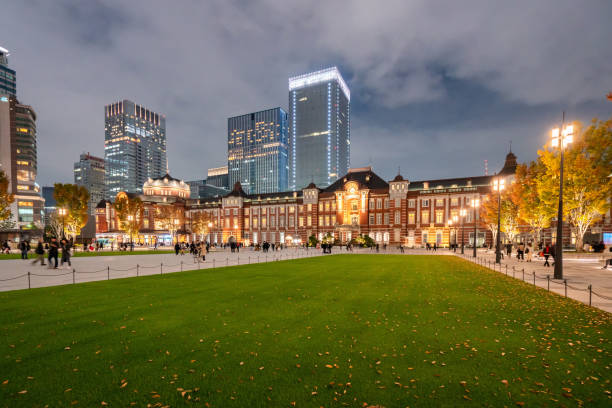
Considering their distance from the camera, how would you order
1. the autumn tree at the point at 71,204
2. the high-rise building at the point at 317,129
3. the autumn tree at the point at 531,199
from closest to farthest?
the autumn tree at the point at 531,199 < the autumn tree at the point at 71,204 < the high-rise building at the point at 317,129

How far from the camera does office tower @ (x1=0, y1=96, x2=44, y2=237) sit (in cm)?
8550

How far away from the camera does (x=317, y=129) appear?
6594 inches

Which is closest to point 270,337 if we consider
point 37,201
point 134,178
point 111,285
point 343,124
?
point 111,285

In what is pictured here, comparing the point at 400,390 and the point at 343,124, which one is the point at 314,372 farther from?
the point at 343,124

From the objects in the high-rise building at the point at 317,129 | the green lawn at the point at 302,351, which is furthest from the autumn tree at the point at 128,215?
the high-rise building at the point at 317,129

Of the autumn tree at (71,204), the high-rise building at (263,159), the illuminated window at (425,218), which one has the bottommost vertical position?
the illuminated window at (425,218)

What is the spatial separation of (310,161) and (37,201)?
120156 millimetres

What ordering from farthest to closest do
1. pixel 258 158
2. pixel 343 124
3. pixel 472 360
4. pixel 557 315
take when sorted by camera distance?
pixel 258 158 → pixel 343 124 → pixel 557 315 → pixel 472 360

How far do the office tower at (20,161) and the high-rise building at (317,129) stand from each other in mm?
111764

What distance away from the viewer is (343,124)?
179m

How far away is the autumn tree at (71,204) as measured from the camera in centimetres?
4244

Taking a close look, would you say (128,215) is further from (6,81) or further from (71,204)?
(6,81)

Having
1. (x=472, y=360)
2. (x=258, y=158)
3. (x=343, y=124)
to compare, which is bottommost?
(x=472, y=360)

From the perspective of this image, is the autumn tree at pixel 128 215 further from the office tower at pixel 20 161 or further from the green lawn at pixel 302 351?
the office tower at pixel 20 161
